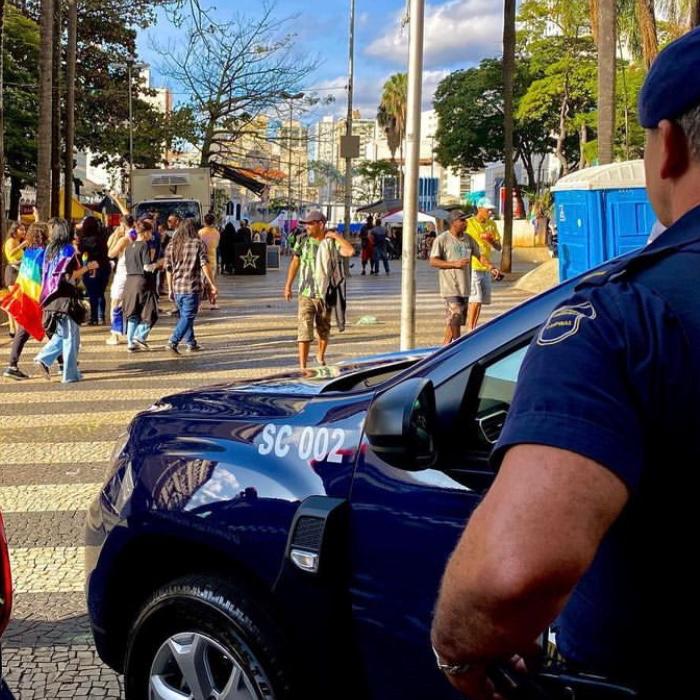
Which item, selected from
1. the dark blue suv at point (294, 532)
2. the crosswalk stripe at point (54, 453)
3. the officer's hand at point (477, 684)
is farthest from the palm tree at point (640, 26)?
the officer's hand at point (477, 684)

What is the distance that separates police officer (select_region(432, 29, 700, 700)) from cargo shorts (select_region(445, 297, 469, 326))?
9.96 meters

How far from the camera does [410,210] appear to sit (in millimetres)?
10695

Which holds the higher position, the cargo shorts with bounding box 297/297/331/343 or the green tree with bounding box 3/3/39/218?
the green tree with bounding box 3/3/39/218

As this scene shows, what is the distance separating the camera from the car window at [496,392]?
244cm

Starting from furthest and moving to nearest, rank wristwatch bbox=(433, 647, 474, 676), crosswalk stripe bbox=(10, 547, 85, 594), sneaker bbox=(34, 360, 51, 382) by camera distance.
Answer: sneaker bbox=(34, 360, 51, 382) → crosswalk stripe bbox=(10, 547, 85, 594) → wristwatch bbox=(433, 647, 474, 676)

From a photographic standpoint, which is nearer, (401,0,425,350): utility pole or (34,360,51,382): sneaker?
(401,0,425,350): utility pole

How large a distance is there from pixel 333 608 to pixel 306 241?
8214 millimetres

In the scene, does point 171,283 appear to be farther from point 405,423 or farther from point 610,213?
point 405,423

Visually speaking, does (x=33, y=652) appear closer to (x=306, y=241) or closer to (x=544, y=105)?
(x=306, y=241)

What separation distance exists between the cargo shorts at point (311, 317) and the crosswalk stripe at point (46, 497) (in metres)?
4.18

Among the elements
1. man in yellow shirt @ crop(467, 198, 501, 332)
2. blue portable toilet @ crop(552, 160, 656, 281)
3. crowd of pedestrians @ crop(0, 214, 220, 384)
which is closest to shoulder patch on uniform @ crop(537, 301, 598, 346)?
crowd of pedestrians @ crop(0, 214, 220, 384)

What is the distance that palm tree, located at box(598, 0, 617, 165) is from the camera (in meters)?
16.3

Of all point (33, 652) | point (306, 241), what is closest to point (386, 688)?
Result: point (33, 652)

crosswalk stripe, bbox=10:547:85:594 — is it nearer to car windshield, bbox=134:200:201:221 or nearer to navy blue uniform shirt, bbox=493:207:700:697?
navy blue uniform shirt, bbox=493:207:700:697
